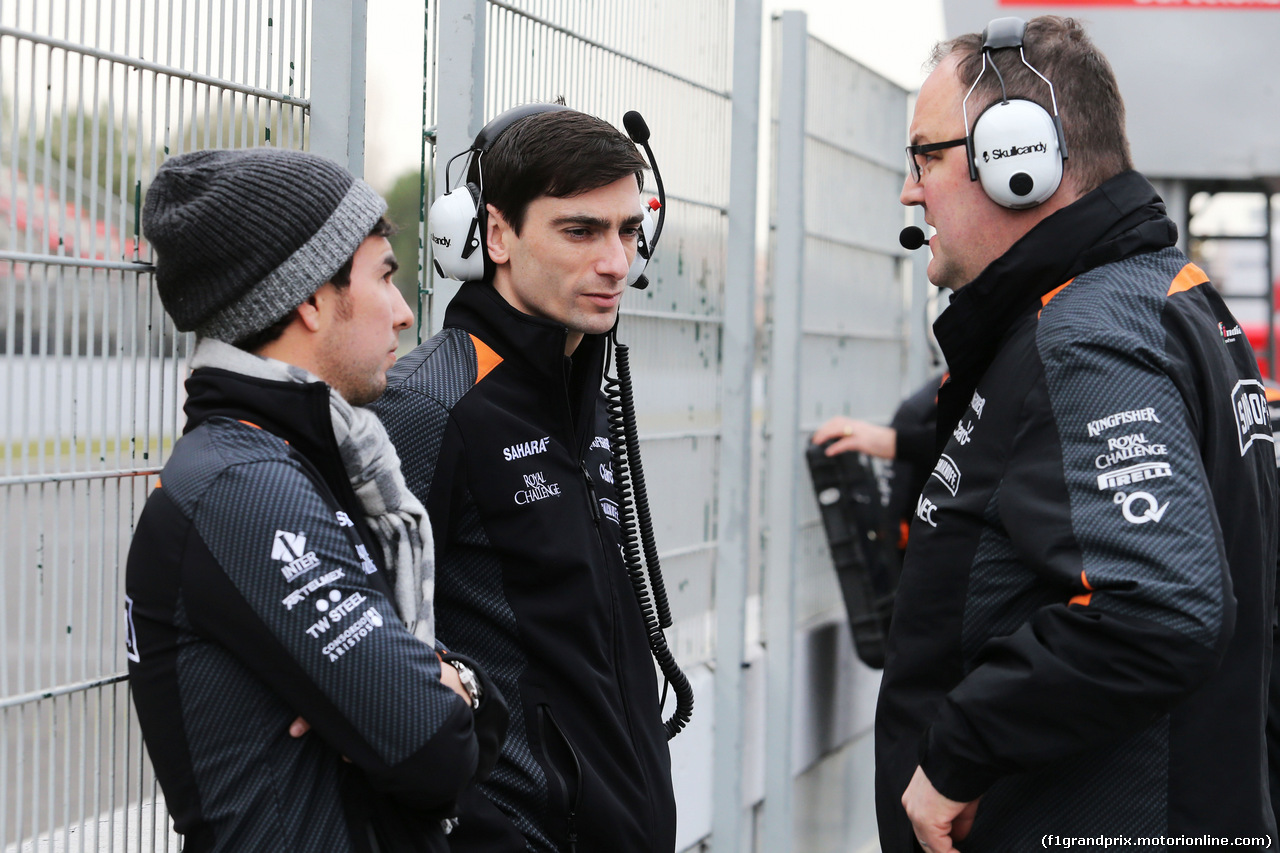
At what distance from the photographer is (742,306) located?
404cm

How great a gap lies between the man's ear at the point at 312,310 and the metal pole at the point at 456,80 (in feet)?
2.94

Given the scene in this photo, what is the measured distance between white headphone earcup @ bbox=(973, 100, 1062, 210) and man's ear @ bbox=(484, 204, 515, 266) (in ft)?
2.89

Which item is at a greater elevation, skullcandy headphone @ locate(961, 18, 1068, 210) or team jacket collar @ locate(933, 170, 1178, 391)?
skullcandy headphone @ locate(961, 18, 1068, 210)

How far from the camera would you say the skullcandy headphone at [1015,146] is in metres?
2.08

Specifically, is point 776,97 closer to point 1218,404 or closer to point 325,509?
point 1218,404

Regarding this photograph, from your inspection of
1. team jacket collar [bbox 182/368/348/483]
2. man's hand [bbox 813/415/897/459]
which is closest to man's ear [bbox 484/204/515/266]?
team jacket collar [bbox 182/368/348/483]

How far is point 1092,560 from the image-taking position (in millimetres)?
1815

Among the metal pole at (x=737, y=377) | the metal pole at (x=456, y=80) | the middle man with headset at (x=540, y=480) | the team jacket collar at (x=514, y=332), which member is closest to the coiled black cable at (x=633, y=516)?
the middle man with headset at (x=540, y=480)

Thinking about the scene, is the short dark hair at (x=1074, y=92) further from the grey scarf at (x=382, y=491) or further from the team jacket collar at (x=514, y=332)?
the grey scarf at (x=382, y=491)

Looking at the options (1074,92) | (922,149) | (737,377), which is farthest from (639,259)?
(737,377)

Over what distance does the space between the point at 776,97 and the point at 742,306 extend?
3.38 feet

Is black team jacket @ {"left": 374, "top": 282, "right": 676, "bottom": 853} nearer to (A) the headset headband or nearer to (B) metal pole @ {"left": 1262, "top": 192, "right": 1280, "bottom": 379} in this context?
(A) the headset headband

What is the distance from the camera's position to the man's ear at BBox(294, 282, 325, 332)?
1.66m

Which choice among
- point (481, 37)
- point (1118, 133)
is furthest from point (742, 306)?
point (1118, 133)
